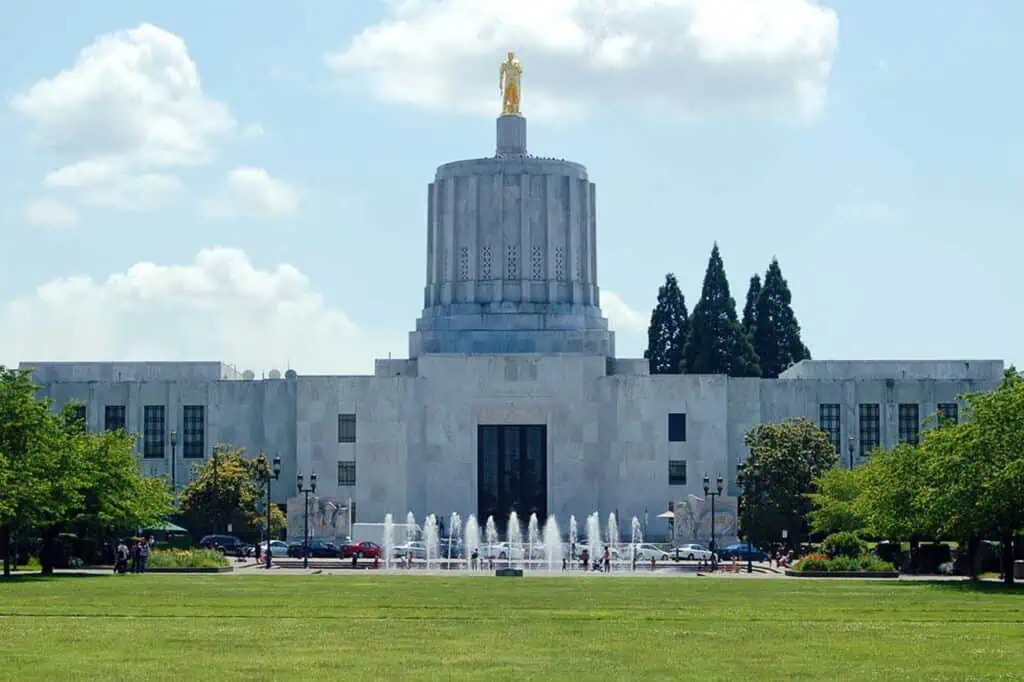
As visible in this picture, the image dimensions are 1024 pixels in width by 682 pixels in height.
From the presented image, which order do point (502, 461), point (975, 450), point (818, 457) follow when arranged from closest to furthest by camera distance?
point (975, 450) < point (818, 457) < point (502, 461)

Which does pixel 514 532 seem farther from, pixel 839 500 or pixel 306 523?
pixel 839 500

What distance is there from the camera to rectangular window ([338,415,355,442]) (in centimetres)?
9838

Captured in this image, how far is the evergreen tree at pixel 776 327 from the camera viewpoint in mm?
121750

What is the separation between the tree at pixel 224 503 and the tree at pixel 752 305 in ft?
141

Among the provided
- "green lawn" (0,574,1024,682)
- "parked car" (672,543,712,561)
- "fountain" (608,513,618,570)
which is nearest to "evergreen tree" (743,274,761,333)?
"fountain" (608,513,618,570)

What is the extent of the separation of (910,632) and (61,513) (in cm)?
2844

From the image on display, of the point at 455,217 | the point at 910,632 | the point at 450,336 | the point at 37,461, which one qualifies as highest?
the point at 455,217

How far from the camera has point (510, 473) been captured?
98.1 m

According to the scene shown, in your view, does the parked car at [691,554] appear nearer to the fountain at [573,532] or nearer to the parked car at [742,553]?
the parked car at [742,553]

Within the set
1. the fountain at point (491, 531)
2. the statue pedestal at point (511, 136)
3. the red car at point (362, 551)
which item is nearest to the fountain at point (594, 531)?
the fountain at point (491, 531)

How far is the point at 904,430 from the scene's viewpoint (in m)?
99.9

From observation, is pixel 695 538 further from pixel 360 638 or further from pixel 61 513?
pixel 360 638

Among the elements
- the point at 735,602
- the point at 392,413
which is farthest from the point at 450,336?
the point at 735,602

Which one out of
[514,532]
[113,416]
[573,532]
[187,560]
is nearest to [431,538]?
[514,532]
